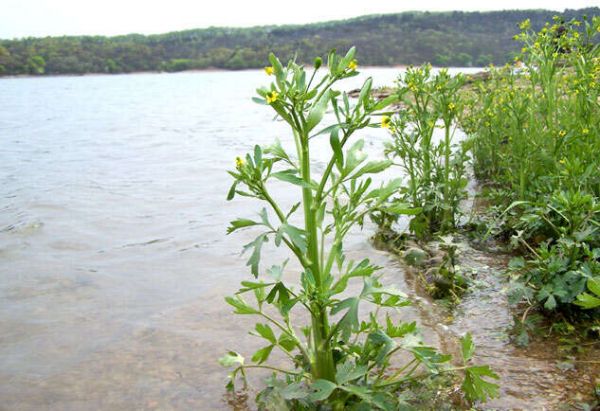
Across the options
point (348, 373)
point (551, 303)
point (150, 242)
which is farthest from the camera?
point (150, 242)

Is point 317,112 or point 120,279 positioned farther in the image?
point 120,279

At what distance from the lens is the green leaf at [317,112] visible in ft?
5.65

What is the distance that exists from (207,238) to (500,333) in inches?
109

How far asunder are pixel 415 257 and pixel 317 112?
1.91 metres

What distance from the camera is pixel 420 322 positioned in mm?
2789

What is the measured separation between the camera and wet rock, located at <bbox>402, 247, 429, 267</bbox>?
3402 mm

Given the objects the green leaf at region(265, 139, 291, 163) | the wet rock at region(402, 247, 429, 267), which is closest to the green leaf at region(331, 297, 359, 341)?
the green leaf at region(265, 139, 291, 163)

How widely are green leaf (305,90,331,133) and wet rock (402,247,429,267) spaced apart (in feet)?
6.05

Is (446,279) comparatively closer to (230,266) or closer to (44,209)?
(230,266)

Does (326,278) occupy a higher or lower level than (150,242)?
higher

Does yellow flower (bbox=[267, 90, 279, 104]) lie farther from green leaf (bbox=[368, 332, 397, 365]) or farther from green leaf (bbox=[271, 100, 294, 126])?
green leaf (bbox=[368, 332, 397, 365])

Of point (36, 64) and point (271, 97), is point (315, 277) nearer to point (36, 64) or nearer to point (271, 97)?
point (271, 97)

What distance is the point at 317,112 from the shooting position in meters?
1.74

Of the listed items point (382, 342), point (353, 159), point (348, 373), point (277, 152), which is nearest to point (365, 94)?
point (353, 159)
